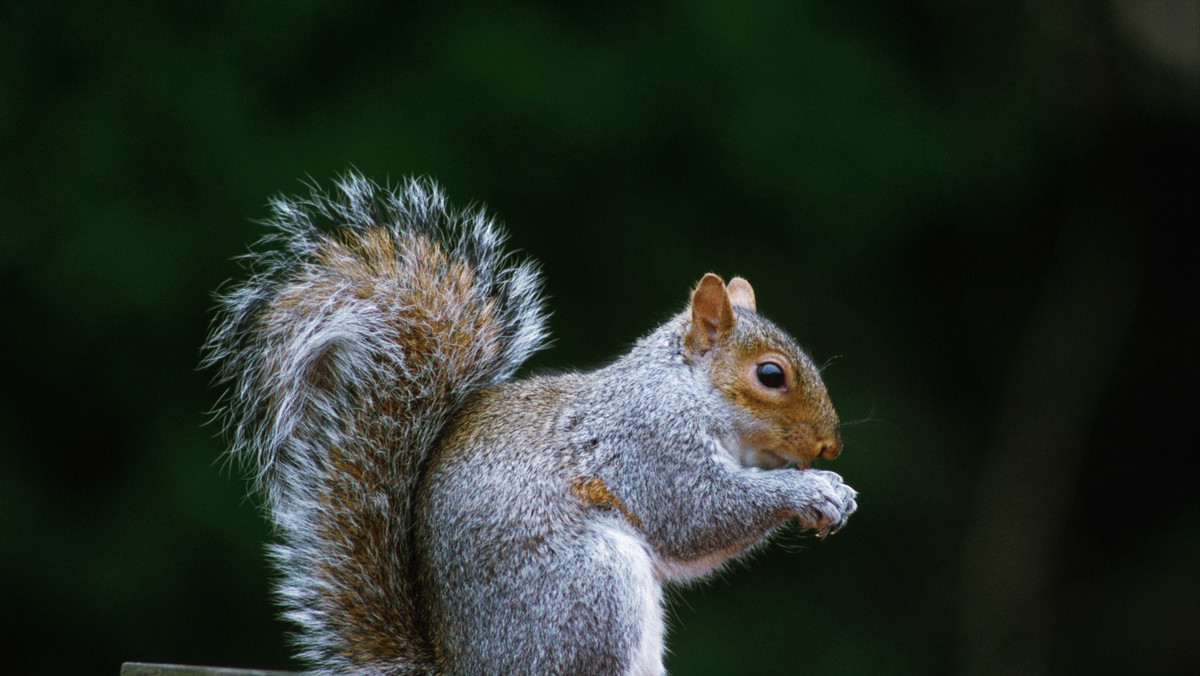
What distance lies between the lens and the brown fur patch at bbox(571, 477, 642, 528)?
166 centimetres

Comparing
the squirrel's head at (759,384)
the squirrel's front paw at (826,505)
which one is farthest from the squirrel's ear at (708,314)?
the squirrel's front paw at (826,505)

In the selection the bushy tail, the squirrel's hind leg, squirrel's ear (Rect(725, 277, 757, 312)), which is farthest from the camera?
squirrel's ear (Rect(725, 277, 757, 312))

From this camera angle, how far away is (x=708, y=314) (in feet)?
5.86

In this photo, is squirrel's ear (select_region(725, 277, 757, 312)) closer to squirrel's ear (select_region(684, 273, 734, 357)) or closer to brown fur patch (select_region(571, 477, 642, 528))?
squirrel's ear (select_region(684, 273, 734, 357))

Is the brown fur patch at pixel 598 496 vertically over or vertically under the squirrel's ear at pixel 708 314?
under

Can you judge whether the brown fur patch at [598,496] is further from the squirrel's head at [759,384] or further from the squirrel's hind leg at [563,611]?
the squirrel's head at [759,384]

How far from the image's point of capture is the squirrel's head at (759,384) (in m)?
1.76

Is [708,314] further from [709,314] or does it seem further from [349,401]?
[349,401]

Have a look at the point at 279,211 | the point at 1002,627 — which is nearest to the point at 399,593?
the point at 279,211

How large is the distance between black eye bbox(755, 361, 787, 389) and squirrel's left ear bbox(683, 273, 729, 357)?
0.07 m

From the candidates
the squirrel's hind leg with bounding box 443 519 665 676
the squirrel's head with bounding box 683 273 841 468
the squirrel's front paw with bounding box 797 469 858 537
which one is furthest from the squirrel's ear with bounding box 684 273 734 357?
the squirrel's hind leg with bounding box 443 519 665 676

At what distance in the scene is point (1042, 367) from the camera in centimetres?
378

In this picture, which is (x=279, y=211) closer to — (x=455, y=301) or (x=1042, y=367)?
(x=455, y=301)

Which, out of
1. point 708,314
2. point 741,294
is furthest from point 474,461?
point 741,294
